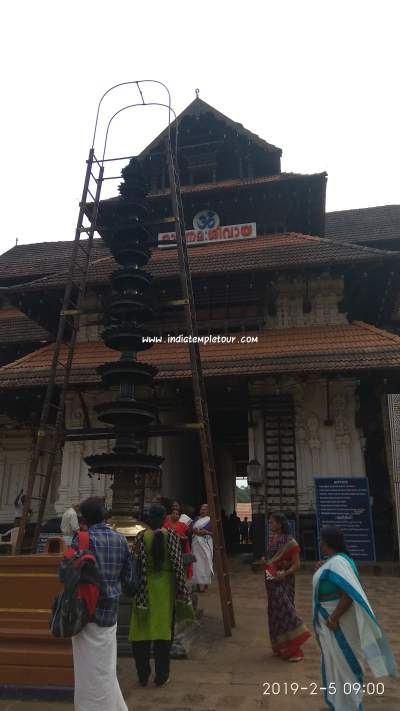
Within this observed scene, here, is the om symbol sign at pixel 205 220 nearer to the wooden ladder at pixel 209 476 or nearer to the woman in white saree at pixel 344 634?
the wooden ladder at pixel 209 476

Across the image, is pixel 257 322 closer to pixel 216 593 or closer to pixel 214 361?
pixel 214 361

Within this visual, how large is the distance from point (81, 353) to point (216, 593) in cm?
700

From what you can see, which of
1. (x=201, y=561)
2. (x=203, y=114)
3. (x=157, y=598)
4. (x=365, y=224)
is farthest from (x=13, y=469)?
(x=365, y=224)

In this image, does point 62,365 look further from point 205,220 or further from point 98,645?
point 205,220

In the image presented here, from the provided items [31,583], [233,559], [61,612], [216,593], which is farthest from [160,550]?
[233,559]

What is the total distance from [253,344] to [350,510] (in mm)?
4306

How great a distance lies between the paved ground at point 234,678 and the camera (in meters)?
3.83

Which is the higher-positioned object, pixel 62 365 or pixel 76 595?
pixel 62 365

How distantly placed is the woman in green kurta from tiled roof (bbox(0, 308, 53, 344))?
11377mm

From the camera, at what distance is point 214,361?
11.6m

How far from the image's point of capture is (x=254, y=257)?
13.1m

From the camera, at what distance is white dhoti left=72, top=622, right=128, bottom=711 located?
10.5 ft

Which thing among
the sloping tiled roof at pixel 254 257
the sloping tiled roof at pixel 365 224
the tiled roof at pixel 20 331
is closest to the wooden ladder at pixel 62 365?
the sloping tiled roof at pixel 254 257

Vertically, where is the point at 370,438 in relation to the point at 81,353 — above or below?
below
